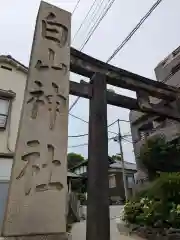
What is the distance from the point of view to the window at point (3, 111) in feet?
29.0

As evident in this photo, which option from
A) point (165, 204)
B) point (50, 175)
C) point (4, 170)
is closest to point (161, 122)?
point (165, 204)

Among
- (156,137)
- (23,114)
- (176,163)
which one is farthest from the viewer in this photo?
(156,137)

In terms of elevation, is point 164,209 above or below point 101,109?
below

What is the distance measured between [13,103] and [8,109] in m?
0.39

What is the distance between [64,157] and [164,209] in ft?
13.9

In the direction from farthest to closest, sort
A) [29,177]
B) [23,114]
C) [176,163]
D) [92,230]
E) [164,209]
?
[176,163] → [164,209] → [23,114] → [92,230] → [29,177]

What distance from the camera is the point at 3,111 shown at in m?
9.20

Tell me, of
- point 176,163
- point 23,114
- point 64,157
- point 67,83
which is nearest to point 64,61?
point 67,83

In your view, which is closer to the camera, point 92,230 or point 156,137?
point 92,230

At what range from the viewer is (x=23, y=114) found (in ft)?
9.66

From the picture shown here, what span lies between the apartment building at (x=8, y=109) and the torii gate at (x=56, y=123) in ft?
18.1

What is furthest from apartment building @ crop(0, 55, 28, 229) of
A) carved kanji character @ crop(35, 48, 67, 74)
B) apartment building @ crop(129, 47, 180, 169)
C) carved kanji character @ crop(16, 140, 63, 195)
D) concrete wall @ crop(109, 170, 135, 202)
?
concrete wall @ crop(109, 170, 135, 202)

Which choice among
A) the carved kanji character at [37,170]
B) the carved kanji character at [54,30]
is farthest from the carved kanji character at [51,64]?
the carved kanji character at [37,170]

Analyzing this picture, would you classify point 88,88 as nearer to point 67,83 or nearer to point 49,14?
point 67,83
